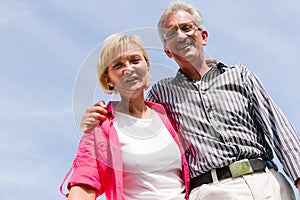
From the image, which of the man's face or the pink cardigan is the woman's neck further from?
the man's face

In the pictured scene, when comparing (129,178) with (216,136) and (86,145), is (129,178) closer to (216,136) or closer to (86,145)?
(86,145)

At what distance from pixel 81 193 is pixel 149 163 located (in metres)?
0.70

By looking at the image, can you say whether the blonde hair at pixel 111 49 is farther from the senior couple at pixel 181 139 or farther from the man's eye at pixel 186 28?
the man's eye at pixel 186 28

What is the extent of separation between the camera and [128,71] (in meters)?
4.62

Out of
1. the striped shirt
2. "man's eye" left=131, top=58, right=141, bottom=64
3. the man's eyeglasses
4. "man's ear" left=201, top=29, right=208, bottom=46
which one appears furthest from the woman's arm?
"man's ear" left=201, top=29, right=208, bottom=46

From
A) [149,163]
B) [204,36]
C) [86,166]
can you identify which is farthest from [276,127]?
[86,166]

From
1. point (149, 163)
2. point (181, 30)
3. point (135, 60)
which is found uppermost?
point (181, 30)

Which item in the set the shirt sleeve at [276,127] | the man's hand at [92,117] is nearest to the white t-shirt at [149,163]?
the man's hand at [92,117]

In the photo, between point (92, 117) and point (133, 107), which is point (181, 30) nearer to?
point (133, 107)

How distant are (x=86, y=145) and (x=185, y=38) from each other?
1.79 m

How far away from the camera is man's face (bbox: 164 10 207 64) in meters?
5.32

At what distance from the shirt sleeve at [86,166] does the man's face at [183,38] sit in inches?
60.0

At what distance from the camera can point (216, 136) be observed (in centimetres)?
475

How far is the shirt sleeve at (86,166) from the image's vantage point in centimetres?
425
